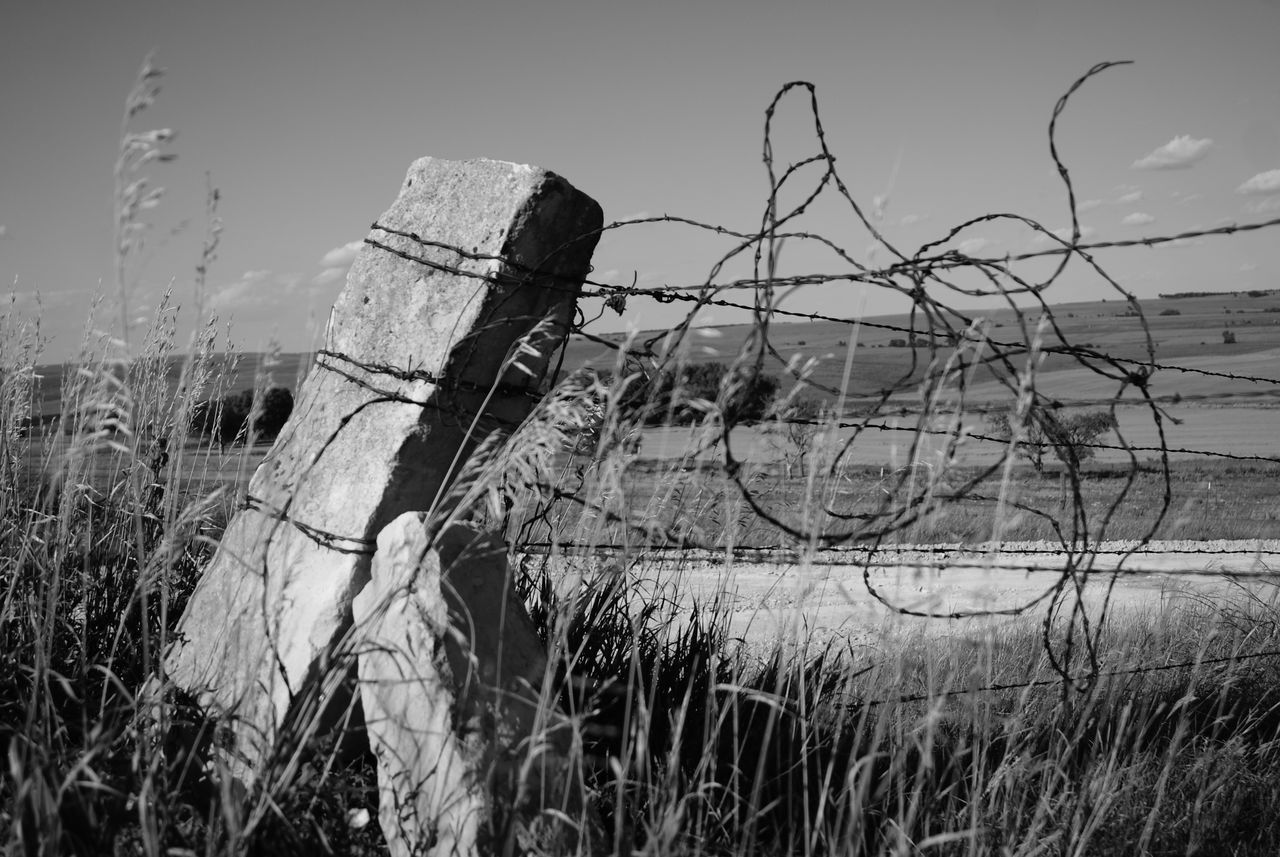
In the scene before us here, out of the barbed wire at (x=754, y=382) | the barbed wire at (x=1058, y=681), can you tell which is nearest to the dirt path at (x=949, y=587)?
the barbed wire at (x=1058, y=681)

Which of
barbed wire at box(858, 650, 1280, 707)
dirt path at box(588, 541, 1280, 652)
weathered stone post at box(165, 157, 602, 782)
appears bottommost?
dirt path at box(588, 541, 1280, 652)

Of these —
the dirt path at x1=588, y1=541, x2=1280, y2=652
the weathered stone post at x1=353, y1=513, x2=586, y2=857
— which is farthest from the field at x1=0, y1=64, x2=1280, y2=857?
the dirt path at x1=588, y1=541, x2=1280, y2=652

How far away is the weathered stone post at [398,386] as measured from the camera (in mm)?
2512

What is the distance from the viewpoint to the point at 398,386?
2648 mm

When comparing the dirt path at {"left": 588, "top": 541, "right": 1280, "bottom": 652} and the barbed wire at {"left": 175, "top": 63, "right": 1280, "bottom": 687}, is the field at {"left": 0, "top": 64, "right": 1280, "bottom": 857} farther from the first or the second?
the dirt path at {"left": 588, "top": 541, "right": 1280, "bottom": 652}

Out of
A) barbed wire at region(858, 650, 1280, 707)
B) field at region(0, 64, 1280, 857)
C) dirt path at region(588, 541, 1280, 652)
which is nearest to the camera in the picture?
field at region(0, 64, 1280, 857)

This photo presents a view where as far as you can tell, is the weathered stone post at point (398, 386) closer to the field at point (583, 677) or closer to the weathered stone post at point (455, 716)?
the field at point (583, 677)

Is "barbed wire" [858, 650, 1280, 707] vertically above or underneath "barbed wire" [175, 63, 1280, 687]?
underneath

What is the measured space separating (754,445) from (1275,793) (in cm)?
182

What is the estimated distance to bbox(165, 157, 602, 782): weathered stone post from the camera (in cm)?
251

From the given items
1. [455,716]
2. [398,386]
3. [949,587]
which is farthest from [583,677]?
[949,587]

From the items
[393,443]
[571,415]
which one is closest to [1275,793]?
[571,415]

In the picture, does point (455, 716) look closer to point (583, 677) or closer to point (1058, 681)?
point (583, 677)

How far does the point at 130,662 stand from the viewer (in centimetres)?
274
